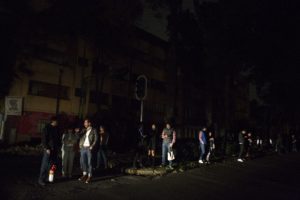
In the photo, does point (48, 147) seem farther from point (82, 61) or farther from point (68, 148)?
point (82, 61)

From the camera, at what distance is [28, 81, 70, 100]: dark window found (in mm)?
30609

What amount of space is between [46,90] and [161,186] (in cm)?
2415

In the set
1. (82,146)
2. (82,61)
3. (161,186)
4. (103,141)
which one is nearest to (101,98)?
(82,61)

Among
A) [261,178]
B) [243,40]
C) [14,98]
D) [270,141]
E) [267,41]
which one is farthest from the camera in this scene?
[270,141]

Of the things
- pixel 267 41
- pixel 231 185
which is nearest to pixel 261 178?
pixel 231 185

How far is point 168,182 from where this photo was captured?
10703 mm

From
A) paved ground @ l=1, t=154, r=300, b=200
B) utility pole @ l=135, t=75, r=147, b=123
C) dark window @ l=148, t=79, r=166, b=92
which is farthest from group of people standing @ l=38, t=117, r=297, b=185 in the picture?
dark window @ l=148, t=79, r=166, b=92

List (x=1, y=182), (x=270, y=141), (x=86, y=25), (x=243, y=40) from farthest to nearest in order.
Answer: (x=270, y=141) < (x=86, y=25) < (x=243, y=40) < (x=1, y=182)

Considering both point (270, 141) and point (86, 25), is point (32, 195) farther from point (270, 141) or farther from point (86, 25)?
point (270, 141)

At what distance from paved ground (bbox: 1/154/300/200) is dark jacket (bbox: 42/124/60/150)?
1066mm

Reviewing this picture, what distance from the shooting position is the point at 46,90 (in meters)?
31.7

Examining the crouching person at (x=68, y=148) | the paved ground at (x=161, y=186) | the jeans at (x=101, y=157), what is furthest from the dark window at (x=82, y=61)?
the crouching person at (x=68, y=148)

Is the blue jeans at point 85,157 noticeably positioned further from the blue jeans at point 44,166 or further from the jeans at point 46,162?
the blue jeans at point 44,166

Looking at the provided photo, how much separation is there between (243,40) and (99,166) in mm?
13705
